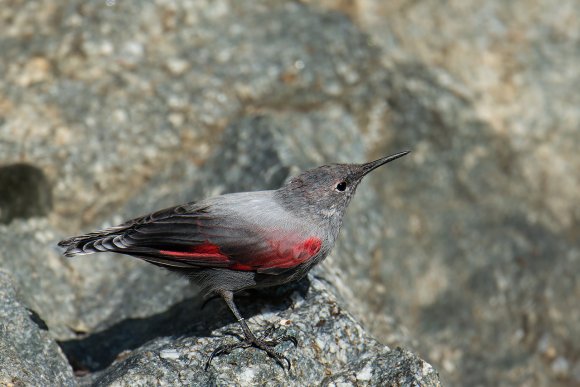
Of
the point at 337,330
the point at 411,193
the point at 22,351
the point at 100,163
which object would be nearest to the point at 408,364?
the point at 337,330

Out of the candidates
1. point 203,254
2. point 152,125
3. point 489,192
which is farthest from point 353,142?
point 203,254

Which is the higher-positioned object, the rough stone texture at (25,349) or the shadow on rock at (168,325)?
the rough stone texture at (25,349)

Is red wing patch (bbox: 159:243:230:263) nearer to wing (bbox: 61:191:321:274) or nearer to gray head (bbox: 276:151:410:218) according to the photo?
wing (bbox: 61:191:321:274)

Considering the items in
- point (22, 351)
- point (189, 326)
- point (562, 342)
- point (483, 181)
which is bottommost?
point (562, 342)

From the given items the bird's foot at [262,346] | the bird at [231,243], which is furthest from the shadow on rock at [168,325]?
the bird's foot at [262,346]

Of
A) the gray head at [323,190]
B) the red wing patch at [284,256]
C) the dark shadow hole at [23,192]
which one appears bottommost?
the dark shadow hole at [23,192]

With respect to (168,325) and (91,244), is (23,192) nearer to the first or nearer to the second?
(91,244)

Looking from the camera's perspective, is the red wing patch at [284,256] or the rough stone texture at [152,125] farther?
the rough stone texture at [152,125]

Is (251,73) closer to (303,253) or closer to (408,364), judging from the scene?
(303,253)

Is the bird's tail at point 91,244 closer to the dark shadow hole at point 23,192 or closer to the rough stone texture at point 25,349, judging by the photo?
the rough stone texture at point 25,349
